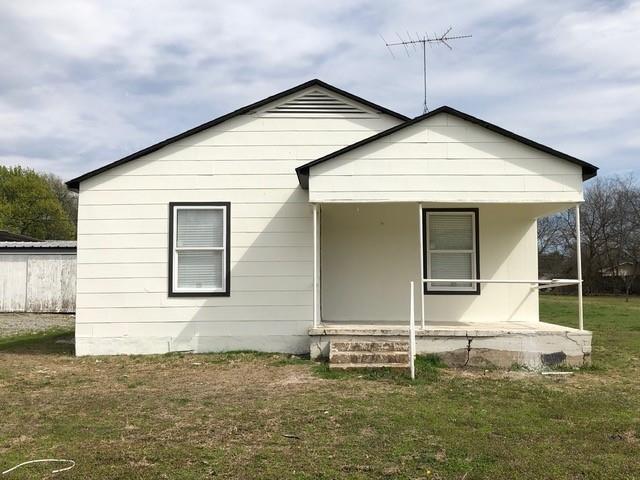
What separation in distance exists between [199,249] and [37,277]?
41.3 ft

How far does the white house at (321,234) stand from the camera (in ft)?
28.1

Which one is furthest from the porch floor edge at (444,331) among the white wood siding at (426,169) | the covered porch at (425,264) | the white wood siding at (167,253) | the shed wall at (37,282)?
the shed wall at (37,282)

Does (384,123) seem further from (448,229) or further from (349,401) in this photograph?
(349,401)

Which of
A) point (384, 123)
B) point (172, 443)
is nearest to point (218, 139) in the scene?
point (384, 123)

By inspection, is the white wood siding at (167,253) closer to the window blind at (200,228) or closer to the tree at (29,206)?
the window blind at (200,228)

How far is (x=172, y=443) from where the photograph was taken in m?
4.81

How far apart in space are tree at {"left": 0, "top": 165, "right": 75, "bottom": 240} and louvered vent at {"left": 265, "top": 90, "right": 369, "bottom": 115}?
129 ft

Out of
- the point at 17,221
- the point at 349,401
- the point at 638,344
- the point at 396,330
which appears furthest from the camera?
the point at 17,221

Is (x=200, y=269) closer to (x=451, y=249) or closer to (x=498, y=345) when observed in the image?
(x=451, y=249)

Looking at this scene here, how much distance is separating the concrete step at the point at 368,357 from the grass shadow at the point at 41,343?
485 centimetres

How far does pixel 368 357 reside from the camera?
8109mm

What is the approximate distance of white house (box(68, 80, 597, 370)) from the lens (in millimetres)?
8562

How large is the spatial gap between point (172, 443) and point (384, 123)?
7009 millimetres

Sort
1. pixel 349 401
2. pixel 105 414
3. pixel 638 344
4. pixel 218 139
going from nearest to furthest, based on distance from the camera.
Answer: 1. pixel 105 414
2. pixel 349 401
3. pixel 218 139
4. pixel 638 344
